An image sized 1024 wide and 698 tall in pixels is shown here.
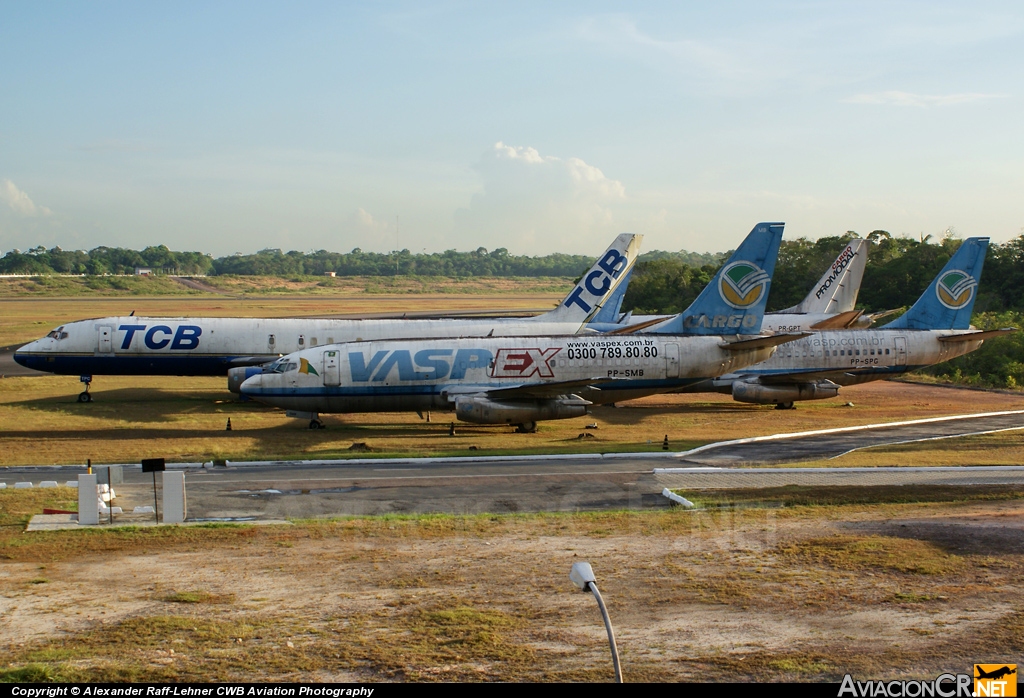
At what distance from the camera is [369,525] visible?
68.5 ft

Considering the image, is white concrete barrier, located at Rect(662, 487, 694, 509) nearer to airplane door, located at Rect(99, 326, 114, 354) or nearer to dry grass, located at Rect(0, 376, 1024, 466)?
dry grass, located at Rect(0, 376, 1024, 466)

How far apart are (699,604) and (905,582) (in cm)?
419

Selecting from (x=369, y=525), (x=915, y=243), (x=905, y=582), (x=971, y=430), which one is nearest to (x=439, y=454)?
(x=369, y=525)

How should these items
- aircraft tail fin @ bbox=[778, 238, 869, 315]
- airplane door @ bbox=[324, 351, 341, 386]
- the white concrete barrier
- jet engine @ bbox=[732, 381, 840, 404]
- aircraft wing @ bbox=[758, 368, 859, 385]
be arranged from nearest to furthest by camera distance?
the white concrete barrier, airplane door @ bbox=[324, 351, 341, 386], aircraft wing @ bbox=[758, 368, 859, 385], jet engine @ bbox=[732, 381, 840, 404], aircraft tail fin @ bbox=[778, 238, 869, 315]

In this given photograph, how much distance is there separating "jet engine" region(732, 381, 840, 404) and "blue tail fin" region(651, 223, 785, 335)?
250 inches

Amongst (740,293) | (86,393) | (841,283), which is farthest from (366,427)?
(841,283)

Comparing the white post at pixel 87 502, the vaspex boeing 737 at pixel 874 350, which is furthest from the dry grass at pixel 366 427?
the white post at pixel 87 502

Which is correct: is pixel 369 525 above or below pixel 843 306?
below

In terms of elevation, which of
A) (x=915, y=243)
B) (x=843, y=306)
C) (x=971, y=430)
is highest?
(x=915, y=243)

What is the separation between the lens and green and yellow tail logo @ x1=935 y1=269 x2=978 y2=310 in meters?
48.1

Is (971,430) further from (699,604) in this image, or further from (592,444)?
(699,604)

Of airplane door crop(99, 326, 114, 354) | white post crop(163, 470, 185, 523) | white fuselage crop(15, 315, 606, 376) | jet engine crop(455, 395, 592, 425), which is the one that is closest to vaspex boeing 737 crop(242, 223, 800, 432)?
jet engine crop(455, 395, 592, 425)

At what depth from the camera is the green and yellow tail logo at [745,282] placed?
1547 inches

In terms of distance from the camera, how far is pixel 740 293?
129 ft
